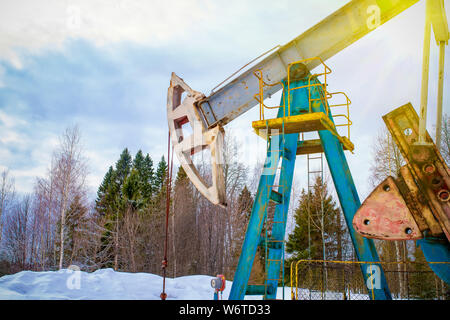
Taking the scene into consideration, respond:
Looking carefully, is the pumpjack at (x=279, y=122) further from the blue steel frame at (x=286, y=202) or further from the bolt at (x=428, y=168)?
the bolt at (x=428, y=168)

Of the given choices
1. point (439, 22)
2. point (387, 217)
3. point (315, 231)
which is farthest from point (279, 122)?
point (315, 231)

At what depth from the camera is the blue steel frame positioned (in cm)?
558

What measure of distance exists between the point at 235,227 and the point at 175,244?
3953mm

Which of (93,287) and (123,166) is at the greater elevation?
(123,166)

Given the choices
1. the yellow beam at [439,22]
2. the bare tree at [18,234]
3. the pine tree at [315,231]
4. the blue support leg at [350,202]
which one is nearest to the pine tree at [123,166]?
the bare tree at [18,234]

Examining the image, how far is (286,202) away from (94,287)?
18.9 feet

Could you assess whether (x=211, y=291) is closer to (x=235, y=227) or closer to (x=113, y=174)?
(x=235, y=227)

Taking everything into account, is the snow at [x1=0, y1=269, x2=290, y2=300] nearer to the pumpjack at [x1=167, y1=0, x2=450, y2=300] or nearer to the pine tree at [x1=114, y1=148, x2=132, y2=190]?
the pumpjack at [x1=167, y1=0, x2=450, y2=300]

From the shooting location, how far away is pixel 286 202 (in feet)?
21.1

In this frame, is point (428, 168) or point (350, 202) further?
point (350, 202)

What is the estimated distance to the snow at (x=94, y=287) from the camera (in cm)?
783

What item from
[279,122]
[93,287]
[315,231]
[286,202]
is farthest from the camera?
[315,231]

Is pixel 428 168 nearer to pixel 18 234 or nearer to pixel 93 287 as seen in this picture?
pixel 93 287

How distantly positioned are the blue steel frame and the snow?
12.2ft
